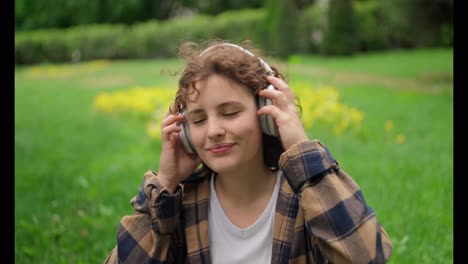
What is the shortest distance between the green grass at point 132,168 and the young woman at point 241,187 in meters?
0.52

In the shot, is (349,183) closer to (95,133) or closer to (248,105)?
(248,105)

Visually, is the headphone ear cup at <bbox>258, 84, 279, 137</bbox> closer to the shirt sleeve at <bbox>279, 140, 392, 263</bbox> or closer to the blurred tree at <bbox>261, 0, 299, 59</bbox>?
the shirt sleeve at <bbox>279, 140, 392, 263</bbox>

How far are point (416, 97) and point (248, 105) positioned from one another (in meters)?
7.92

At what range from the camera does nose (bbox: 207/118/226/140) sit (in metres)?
1.70

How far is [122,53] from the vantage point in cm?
2428

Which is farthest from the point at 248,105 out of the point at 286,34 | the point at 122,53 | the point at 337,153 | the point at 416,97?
the point at 122,53

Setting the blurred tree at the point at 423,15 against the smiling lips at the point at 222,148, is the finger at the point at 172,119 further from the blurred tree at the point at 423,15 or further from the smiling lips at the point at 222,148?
the blurred tree at the point at 423,15

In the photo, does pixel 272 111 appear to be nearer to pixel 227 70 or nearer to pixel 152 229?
pixel 227 70

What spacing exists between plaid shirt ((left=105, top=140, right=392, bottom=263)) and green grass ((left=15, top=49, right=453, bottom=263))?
645mm

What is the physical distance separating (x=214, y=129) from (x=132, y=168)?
11.9ft

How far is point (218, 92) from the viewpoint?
5.68ft

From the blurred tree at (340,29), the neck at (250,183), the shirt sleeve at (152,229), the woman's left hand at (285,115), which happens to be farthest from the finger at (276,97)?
the blurred tree at (340,29)

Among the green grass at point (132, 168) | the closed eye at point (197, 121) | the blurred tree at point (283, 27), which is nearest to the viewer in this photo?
the closed eye at point (197, 121)

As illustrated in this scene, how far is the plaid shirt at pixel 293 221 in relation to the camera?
1559 mm
